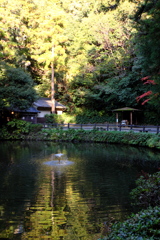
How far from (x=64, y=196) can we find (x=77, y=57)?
107ft

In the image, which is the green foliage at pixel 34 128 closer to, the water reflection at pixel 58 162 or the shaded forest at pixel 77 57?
the shaded forest at pixel 77 57

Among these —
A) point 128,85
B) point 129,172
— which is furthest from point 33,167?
point 128,85

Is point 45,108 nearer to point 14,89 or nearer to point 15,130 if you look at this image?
point 15,130

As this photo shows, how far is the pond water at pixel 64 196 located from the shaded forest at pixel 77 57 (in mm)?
15390

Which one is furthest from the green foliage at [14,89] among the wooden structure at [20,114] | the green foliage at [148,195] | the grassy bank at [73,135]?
the green foliage at [148,195]

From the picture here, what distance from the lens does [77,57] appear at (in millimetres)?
38188

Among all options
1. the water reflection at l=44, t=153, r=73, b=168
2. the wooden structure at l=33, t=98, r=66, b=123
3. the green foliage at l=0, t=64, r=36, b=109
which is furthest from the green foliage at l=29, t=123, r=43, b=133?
the water reflection at l=44, t=153, r=73, b=168

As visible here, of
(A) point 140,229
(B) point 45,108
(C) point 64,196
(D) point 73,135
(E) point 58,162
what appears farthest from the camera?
(B) point 45,108

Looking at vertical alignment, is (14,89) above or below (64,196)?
above

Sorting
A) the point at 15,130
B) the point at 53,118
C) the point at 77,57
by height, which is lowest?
the point at 15,130

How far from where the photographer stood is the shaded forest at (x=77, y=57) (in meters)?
30.2

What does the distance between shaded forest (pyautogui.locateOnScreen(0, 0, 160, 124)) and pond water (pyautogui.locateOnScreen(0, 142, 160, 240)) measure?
15.4 metres

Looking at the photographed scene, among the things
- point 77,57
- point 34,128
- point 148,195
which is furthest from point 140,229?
point 77,57

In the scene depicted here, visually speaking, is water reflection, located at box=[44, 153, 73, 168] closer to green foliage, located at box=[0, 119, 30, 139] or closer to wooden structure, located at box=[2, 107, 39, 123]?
green foliage, located at box=[0, 119, 30, 139]
